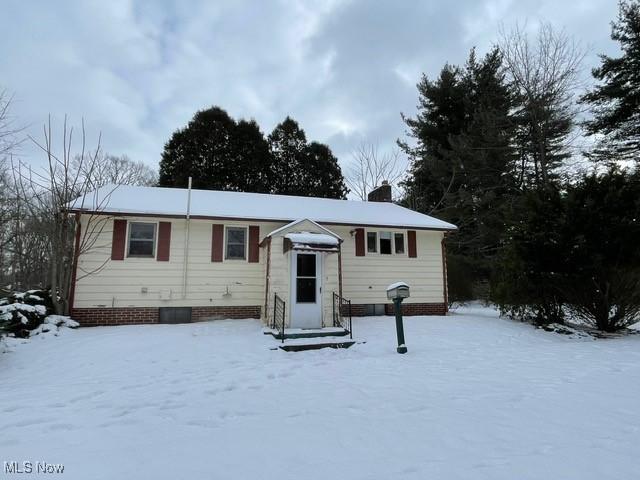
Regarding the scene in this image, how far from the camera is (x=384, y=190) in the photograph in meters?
16.1

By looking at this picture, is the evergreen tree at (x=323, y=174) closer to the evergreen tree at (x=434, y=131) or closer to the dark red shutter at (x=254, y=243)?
the evergreen tree at (x=434, y=131)

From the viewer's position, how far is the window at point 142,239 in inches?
409

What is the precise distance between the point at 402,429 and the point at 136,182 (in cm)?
2590

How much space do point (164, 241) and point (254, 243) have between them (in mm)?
2715

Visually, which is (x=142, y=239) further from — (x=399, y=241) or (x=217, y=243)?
(x=399, y=241)

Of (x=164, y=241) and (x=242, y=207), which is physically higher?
(x=242, y=207)

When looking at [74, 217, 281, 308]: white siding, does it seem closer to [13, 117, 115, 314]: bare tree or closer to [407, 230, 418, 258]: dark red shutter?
[13, 117, 115, 314]: bare tree

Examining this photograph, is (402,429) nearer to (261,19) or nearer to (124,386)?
(124,386)

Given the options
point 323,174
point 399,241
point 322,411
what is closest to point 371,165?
point 323,174

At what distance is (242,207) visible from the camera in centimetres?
1191

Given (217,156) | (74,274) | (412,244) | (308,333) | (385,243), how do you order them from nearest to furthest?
(308,333) → (74,274) → (385,243) → (412,244) → (217,156)

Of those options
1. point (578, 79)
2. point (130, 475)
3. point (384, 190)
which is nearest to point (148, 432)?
point (130, 475)

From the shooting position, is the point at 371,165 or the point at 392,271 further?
the point at 371,165

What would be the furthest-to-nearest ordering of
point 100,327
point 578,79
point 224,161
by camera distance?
1. point 224,161
2. point 578,79
3. point 100,327
